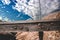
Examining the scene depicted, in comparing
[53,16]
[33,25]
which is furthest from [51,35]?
[33,25]

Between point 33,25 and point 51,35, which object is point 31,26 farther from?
point 51,35

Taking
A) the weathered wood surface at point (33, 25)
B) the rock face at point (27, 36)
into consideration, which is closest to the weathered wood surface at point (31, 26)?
the weathered wood surface at point (33, 25)

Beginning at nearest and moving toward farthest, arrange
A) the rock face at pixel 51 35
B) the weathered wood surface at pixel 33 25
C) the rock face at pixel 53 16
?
the weathered wood surface at pixel 33 25, the rock face at pixel 53 16, the rock face at pixel 51 35

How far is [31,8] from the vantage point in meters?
2.08

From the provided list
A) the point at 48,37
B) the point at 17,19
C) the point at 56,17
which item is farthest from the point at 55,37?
the point at 17,19

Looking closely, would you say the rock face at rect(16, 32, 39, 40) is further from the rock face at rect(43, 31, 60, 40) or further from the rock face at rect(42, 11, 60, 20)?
the rock face at rect(42, 11, 60, 20)

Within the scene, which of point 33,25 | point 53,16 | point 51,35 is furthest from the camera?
point 51,35

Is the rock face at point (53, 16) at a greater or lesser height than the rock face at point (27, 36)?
greater

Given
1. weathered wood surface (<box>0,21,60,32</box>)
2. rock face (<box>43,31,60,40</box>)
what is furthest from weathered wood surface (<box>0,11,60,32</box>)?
rock face (<box>43,31,60,40</box>)

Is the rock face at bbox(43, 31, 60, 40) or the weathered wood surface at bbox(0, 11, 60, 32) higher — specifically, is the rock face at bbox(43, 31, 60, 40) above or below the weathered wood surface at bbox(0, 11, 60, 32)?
below

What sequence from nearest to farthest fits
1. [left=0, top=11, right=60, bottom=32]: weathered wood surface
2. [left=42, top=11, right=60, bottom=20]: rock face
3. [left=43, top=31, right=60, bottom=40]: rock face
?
[left=0, top=11, right=60, bottom=32]: weathered wood surface < [left=42, top=11, right=60, bottom=20]: rock face < [left=43, top=31, right=60, bottom=40]: rock face

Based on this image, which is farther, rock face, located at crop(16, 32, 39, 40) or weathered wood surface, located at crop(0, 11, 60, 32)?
rock face, located at crop(16, 32, 39, 40)

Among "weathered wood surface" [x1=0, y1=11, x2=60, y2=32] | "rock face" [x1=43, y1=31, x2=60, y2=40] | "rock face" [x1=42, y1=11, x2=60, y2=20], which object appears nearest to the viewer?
"weathered wood surface" [x1=0, y1=11, x2=60, y2=32]

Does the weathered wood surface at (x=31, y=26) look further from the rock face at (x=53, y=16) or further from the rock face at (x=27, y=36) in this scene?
the rock face at (x=27, y=36)
